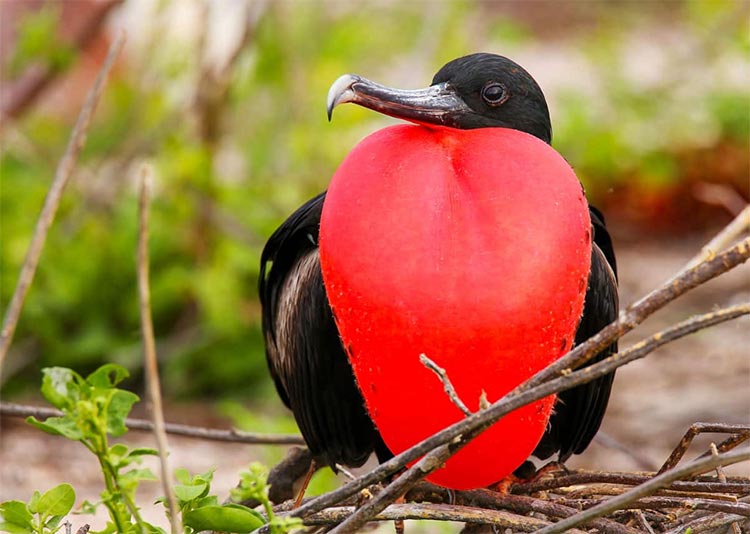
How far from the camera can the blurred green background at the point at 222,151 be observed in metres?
3.71

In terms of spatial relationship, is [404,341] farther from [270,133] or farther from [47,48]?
[270,133]

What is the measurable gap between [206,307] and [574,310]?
2422 mm

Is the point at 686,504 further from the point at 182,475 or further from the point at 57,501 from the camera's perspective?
the point at 57,501

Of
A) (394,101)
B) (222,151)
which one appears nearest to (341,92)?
(394,101)

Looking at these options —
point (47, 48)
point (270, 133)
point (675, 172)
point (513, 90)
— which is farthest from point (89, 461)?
point (675, 172)

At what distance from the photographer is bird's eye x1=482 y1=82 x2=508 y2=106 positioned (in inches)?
64.2

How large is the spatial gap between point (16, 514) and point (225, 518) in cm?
24

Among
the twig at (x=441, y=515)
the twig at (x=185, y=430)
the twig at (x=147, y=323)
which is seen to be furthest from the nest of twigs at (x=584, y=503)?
the twig at (x=185, y=430)

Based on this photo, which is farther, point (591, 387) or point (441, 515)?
point (591, 387)

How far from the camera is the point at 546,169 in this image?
1.41 meters

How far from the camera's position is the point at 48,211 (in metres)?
1.54

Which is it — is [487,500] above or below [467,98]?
below

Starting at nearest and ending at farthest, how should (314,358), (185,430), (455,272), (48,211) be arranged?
(455,272)
(48,211)
(314,358)
(185,430)

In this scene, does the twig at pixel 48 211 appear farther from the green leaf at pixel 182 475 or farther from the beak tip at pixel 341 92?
the beak tip at pixel 341 92
